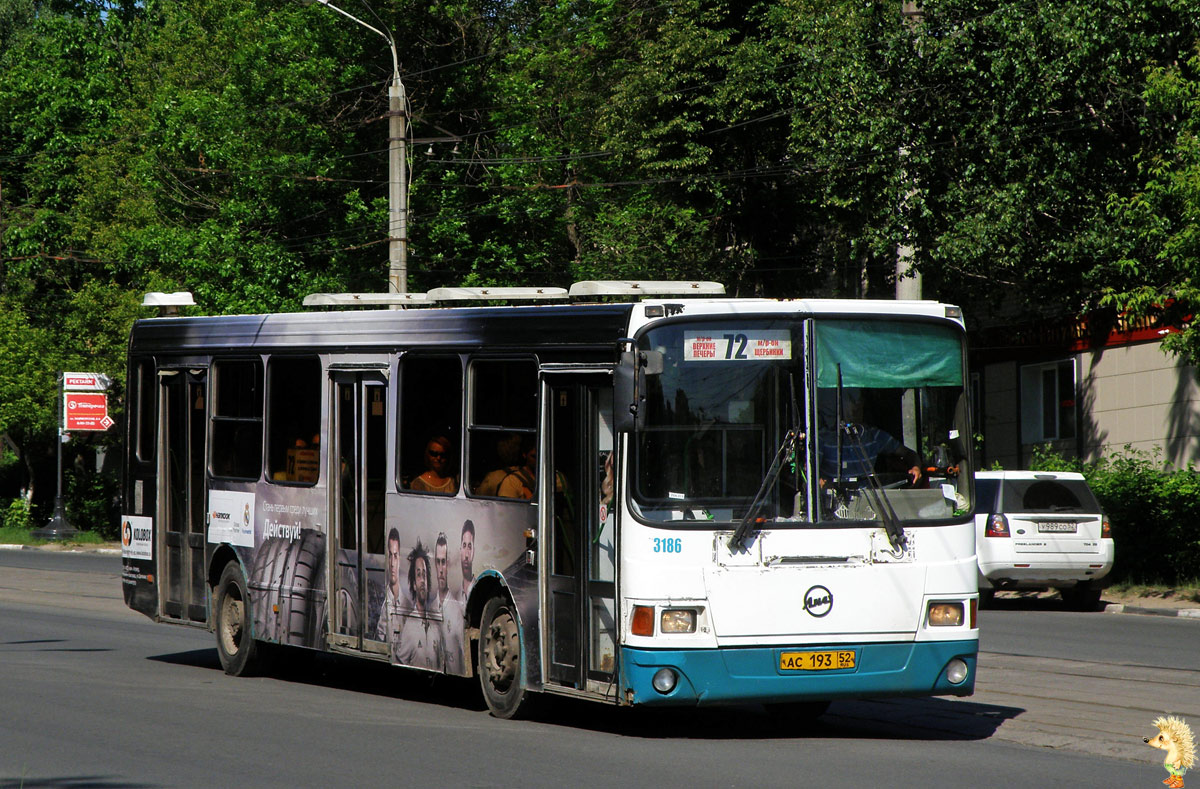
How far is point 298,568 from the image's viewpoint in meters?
12.8

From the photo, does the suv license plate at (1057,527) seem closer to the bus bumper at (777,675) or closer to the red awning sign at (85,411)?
the bus bumper at (777,675)

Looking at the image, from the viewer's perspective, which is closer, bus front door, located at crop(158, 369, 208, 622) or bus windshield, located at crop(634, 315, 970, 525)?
bus windshield, located at crop(634, 315, 970, 525)

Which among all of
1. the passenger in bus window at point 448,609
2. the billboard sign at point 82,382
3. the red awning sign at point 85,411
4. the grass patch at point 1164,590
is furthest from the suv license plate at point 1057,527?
the billboard sign at point 82,382

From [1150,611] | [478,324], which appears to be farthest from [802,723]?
[1150,611]

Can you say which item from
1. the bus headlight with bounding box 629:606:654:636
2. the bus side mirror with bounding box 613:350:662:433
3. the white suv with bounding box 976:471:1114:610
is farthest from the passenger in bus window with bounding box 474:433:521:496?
the white suv with bounding box 976:471:1114:610

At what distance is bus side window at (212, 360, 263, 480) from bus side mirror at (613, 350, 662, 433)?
484 centimetres

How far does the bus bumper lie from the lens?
368 inches

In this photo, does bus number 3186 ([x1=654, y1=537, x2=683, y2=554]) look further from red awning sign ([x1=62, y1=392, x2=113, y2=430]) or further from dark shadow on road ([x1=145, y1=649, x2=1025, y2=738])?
red awning sign ([x1=62, y1=392, x2=113, y2=430])

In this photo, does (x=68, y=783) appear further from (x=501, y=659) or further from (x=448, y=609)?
(x=448, y=609)

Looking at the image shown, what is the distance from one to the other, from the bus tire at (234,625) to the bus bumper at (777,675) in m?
4.97

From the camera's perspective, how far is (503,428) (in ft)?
35.5

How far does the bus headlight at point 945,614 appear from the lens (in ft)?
32.4

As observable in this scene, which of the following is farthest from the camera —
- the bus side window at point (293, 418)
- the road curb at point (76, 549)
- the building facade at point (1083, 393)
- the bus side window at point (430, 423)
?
the road curb at point (76, 549)

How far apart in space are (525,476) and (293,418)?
310 cm
